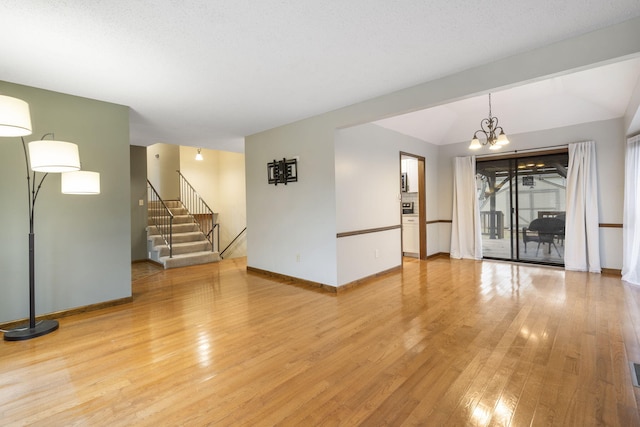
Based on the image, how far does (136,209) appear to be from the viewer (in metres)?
6.64

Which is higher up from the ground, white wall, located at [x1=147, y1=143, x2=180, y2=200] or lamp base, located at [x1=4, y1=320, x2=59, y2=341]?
white wall, located at [x1=147, y1=143, x2=180, y2=200]

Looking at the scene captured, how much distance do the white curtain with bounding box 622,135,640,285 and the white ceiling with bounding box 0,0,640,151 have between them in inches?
130

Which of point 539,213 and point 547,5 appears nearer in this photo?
point 547,5

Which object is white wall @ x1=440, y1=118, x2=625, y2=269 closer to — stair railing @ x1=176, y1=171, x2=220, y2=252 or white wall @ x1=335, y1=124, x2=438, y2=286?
white wall @ x1=335, y1=124, x2=438, y2=286

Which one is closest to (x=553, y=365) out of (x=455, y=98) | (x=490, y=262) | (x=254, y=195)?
(x=455, y=98)

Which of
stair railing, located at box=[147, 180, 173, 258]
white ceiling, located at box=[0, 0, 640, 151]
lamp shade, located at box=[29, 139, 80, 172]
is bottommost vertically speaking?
stair railing, located at box=[147, 180, 173, 258]

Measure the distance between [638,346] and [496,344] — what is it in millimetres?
1145

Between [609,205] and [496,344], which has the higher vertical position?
[609,205]

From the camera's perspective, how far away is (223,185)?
927cm

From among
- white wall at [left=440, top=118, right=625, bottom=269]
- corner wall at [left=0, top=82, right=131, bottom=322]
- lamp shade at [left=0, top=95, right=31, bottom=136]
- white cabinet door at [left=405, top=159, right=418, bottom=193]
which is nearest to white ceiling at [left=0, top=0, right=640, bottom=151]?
corner wall at [left=0, top=82, right=131, bottom=322]

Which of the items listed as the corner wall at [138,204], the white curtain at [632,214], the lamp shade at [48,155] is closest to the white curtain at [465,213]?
the white curtain at [632,214]

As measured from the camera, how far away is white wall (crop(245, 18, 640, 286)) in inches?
95.0

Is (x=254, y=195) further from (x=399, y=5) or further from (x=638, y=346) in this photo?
(x=638, y=346)

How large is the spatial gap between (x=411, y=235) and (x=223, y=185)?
585 cm
